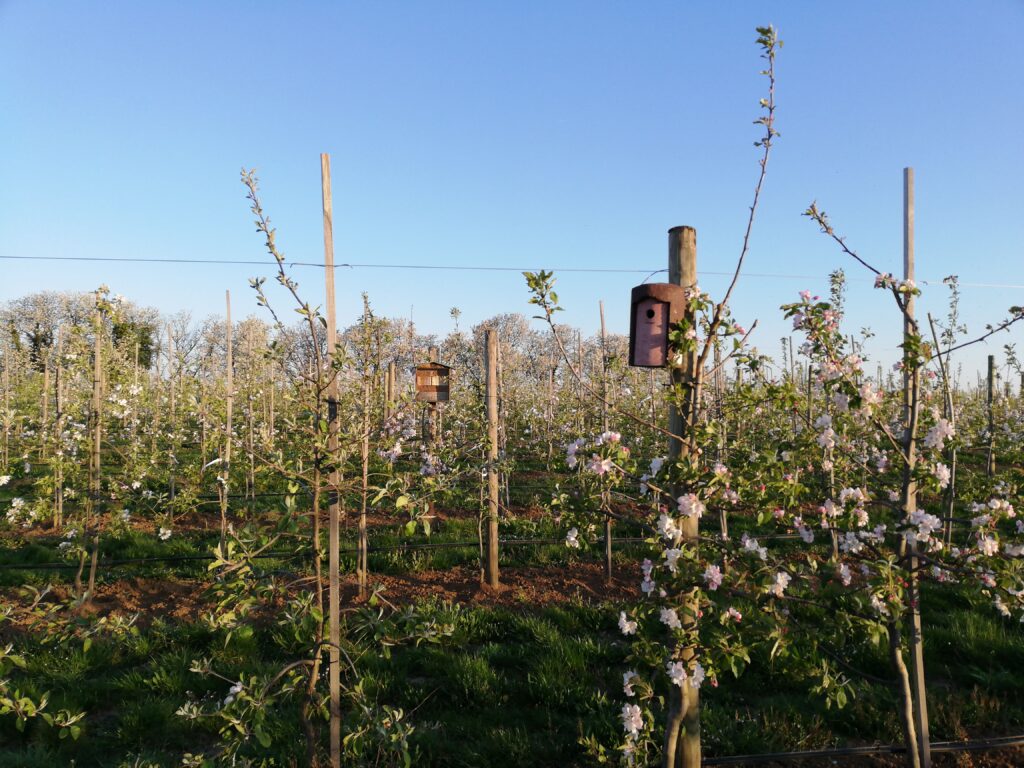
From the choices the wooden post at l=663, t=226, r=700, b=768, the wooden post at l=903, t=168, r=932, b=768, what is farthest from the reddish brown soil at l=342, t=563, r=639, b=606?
the wooden post at l=903, t=168, r=932, b=768

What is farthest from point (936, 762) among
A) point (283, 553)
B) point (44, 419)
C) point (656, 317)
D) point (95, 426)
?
point (44, 419)

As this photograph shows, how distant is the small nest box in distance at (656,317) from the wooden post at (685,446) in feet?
0.23

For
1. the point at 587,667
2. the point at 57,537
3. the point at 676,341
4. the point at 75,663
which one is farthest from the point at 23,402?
the point at 676,341

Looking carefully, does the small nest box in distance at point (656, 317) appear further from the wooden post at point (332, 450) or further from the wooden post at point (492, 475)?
the wooden post at point (492, 475)

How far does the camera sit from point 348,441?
2404mm

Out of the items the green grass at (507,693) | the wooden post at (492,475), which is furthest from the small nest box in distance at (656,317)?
the wooden post at (492,475)

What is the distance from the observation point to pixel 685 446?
2.56 m

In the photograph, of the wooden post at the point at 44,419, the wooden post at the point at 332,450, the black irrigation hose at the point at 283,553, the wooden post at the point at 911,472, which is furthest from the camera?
the wooden post at the point at 44,419

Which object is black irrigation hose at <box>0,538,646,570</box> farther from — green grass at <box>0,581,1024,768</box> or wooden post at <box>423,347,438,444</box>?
green grass at <box>0,581,1024,768</box>

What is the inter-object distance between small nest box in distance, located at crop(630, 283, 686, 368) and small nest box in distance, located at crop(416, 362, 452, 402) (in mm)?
4361

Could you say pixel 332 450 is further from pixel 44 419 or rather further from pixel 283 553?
pixel 44 419

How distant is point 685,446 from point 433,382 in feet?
15.2

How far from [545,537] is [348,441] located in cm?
473

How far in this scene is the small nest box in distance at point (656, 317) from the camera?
2482 millimetres
